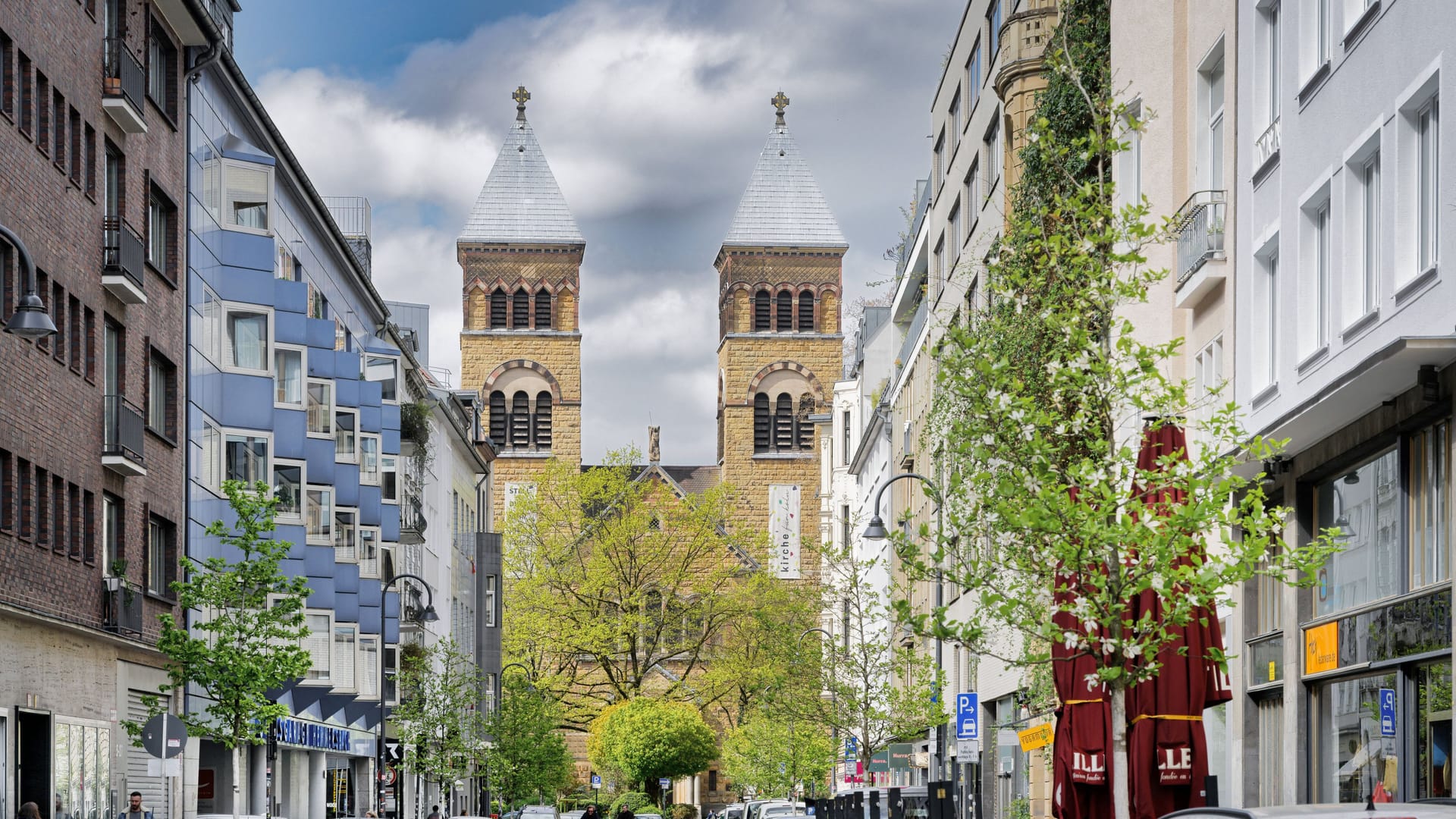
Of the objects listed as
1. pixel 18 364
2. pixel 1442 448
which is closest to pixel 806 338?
pixel 18 364

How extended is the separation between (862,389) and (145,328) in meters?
58.2

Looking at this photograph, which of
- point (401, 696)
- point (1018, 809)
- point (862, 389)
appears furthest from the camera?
point (862, 389)

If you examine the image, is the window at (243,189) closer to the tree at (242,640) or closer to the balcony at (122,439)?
the balcony at (122,439)

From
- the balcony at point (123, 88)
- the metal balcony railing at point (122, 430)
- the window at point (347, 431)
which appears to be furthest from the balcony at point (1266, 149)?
the window at point (347, 431)

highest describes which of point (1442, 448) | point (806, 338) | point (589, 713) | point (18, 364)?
point (806, 338)

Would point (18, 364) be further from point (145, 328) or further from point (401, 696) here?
point (401, 696)

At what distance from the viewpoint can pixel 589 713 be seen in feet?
257

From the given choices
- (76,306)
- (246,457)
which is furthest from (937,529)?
(246,457)

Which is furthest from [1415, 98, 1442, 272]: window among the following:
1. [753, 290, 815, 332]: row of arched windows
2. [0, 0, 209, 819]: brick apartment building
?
[753, 290, 815, 332]: row of arched windows

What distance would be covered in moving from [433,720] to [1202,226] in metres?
36.0

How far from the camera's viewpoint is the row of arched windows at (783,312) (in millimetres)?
111812

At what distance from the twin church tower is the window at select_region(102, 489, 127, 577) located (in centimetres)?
7254

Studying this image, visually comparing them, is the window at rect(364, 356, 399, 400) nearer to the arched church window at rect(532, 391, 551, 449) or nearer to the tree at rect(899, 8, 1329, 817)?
the tree at rect(899, 8, 1329, 817)

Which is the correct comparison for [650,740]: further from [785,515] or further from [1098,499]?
[1098,499]
